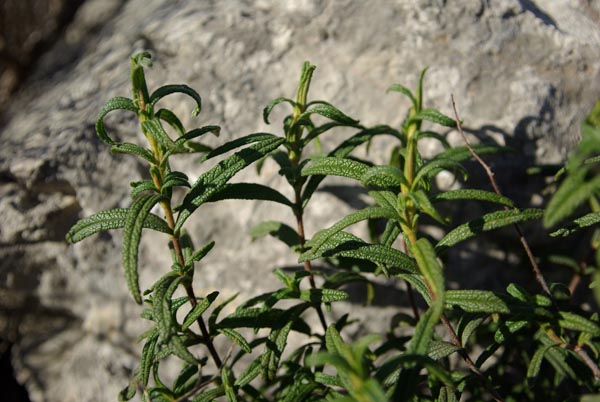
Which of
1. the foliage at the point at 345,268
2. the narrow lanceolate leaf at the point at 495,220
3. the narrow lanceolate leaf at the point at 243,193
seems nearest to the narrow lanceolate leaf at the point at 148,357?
the foliage at the point at 345,268

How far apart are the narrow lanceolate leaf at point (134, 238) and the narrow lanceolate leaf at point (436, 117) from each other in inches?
40.5

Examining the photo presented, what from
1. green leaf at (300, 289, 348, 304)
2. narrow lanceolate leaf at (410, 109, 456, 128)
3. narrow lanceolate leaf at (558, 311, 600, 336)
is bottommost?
narrow lanceolate leaf at (558, 311, 600, 336)

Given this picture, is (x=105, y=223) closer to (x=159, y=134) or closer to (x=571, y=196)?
(x=159, y=134)

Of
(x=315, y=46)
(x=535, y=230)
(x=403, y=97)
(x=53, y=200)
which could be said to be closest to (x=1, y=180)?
(x=53, y=200)

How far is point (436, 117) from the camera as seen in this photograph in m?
1.97

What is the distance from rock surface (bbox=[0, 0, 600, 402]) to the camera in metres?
2.50

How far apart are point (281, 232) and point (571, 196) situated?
1198 mm

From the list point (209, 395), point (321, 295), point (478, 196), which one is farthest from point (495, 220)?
point (209, 395)

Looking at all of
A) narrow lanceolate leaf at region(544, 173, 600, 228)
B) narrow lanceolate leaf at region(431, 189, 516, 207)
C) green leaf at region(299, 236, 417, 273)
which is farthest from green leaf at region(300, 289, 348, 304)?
narrow lanceolate leaf at region(544, 173, 600, 228)

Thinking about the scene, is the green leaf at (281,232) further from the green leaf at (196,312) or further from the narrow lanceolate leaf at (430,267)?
the narrow lanceolate leaf at (430,267)

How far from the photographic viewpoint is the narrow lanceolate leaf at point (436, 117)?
197 centimetres

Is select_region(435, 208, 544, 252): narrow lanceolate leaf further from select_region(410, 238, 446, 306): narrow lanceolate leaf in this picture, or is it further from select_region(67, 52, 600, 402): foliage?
select_region(410, 238, 446, 306): narrow lanceolate leaf

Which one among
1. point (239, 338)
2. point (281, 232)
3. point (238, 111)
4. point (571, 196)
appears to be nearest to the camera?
point (571, 196)

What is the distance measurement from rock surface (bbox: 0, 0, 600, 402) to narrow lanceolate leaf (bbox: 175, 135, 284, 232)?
851 mm
